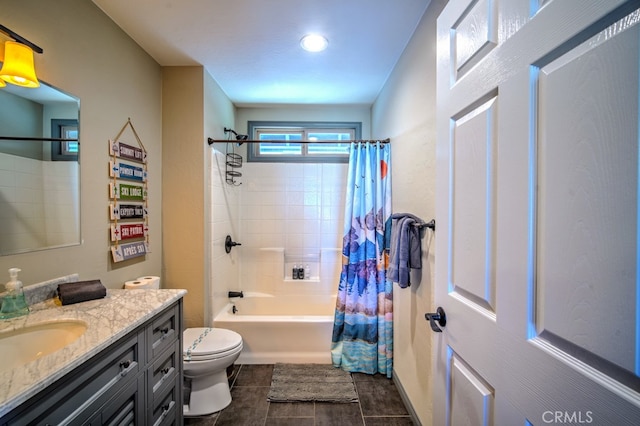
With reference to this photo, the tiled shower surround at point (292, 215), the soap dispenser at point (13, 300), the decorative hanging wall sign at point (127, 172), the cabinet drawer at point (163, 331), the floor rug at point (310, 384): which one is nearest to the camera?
the soap dispenser at point (13, 300)

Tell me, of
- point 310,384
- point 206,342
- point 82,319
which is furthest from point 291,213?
point 82,319

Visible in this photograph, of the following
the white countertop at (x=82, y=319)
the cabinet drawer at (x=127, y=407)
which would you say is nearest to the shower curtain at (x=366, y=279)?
the white countertop at (x=82, y=319)

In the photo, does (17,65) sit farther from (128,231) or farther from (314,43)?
(314,43)

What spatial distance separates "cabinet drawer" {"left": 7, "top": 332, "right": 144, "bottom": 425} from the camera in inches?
27.7

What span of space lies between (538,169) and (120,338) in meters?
1.40

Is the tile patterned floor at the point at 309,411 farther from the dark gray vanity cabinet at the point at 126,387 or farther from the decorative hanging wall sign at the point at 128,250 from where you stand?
the decorative hanging wall sign at the point at 128,250

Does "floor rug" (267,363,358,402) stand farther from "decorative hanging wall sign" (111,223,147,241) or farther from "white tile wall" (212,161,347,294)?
"decorative hanging wall sign" (111,223,147,241)

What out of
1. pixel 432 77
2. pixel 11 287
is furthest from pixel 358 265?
pixel 11 287

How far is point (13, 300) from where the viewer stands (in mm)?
1028

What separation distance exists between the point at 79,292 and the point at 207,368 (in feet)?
2.94

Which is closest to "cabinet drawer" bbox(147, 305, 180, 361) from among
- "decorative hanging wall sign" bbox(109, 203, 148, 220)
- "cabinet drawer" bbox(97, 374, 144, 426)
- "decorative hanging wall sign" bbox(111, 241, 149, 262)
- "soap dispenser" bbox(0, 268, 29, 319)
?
"cabinet drawer" bbox(97, 374, 144, 426)

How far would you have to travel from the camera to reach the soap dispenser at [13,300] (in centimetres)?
101

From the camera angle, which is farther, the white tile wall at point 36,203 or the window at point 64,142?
the window at point 64,142

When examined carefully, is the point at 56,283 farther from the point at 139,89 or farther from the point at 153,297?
the point at 139,89
